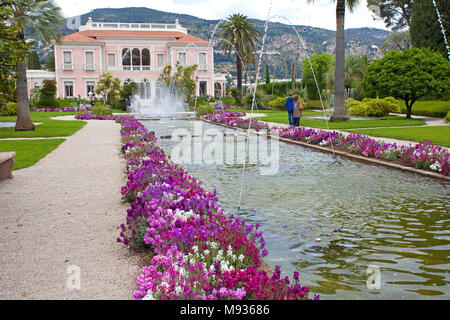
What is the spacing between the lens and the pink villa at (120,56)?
5422 cm

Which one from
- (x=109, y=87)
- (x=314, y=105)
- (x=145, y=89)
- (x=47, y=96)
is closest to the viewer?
(x=314, y=105)

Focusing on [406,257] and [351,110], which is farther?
[351,110]

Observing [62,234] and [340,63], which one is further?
[340,63]

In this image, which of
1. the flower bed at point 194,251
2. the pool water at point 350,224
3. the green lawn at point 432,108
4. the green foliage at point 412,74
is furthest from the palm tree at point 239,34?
the flower bed at point 194,251

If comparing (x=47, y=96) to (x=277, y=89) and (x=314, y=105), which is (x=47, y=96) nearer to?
(x=277, y=89)

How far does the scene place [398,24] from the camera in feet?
156

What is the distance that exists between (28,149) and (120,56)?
46528 mm

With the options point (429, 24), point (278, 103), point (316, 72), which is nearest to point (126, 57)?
point (316, 72)

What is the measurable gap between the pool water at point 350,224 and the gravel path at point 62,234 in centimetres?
156

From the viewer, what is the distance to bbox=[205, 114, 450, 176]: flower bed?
8.44m

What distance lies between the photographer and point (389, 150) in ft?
32.1
